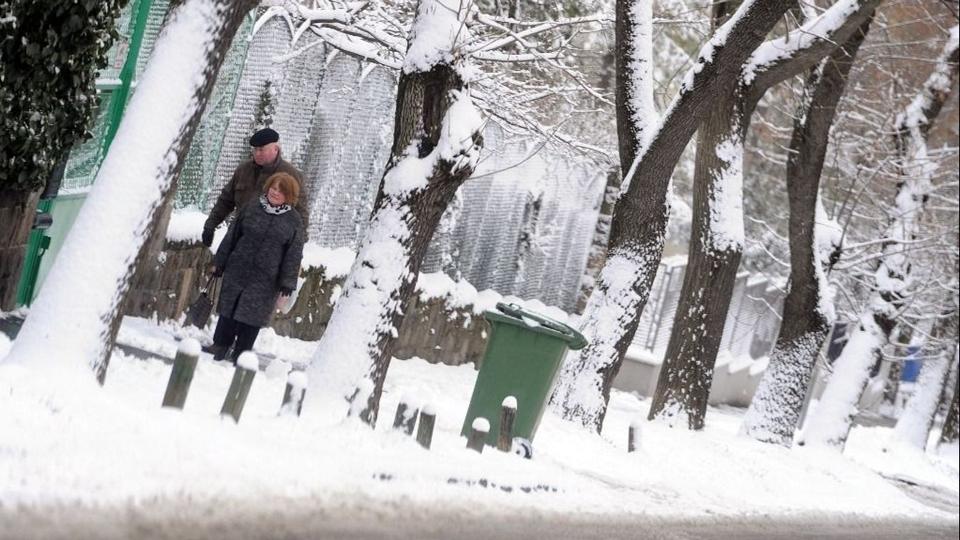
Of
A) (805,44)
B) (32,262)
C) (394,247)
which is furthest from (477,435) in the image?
(805,44)

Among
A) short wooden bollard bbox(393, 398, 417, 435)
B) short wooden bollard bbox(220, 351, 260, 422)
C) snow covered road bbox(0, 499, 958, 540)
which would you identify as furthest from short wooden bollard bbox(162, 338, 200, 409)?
short wooden bollard bbox(393, 398, 417, 435)

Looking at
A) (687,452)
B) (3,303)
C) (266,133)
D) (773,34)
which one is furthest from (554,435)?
(773,34)

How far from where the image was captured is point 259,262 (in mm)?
11734

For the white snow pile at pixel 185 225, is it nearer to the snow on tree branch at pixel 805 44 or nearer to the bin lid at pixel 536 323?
the bin lid at pixel 536 323

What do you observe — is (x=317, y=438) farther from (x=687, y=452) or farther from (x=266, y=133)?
(x=687, y=452)

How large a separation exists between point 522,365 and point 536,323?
51 cm

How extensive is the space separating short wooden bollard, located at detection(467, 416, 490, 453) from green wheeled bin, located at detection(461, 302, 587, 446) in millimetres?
903

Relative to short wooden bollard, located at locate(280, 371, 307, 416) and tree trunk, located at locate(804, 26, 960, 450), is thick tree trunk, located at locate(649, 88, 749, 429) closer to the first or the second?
tree trunk, located at locate(804, 26, 960, 450)

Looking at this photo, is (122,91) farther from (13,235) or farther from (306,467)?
(306,467)

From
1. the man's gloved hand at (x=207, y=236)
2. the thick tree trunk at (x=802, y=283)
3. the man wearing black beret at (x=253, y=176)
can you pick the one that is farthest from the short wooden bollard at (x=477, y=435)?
the thick tree trunk at (x=802, y=283)

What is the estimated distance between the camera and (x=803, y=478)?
53.0 ft

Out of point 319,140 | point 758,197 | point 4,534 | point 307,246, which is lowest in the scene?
point 4,534

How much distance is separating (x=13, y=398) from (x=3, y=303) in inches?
153

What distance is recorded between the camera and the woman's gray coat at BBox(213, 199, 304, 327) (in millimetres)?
11711
